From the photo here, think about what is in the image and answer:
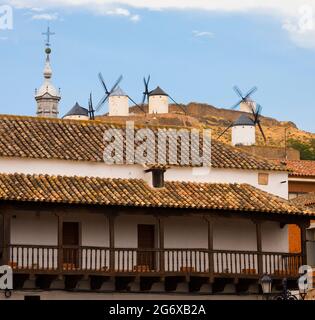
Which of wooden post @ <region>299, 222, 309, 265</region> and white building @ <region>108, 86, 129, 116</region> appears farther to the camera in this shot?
white building @ <region>108, 86, 129, 116</region>

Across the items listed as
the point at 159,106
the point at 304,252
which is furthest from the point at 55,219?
the point at 159,106

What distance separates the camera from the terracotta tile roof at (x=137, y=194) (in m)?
44.0

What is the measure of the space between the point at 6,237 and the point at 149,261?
5.64 meters

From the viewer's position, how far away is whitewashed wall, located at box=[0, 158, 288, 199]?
4581 centimetres

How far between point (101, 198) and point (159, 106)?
73055 mm

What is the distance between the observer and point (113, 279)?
44.4m

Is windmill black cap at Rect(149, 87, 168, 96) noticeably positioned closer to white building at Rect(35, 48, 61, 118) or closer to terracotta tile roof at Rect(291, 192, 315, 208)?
white building at Rect(35, 48, 61, 118)

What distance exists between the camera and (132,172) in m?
47.7

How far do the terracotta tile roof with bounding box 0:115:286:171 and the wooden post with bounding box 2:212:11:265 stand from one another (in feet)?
9.91

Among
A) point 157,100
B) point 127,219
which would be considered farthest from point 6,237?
→ point 157,100

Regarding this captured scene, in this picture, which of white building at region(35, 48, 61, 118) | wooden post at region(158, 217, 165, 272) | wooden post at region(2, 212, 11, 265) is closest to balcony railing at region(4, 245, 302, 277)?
wooden post at region(158, 217, 165, 272)

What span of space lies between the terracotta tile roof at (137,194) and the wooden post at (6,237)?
32.5 inches

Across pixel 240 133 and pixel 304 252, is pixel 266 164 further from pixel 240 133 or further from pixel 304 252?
pixel 240 133

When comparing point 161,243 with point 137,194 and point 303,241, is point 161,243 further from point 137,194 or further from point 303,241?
point 303,241
